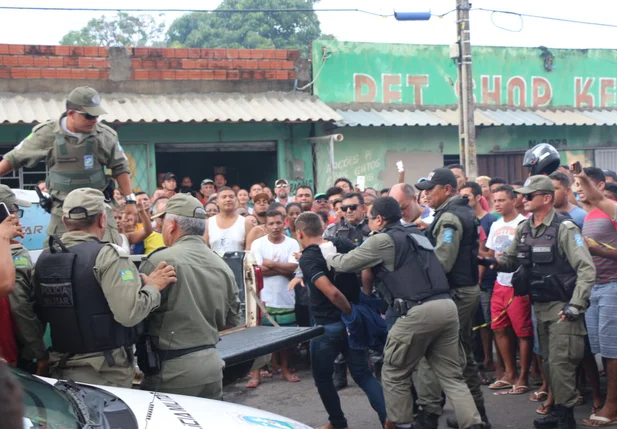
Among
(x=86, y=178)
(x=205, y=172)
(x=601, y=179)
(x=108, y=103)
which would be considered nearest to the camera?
(x=86, y=178)

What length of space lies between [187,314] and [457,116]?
12.8m

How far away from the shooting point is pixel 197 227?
4848 mm

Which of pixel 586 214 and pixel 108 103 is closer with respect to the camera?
pixel 586 214

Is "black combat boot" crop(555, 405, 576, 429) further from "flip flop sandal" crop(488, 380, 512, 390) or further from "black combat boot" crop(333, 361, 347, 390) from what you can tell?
"black combat boot" crop(333, 361, 347, 390)

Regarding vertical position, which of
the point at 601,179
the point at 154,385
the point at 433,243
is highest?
the point at 601,179

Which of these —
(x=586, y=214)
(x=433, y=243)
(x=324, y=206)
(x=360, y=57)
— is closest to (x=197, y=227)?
(x=433, y=243)

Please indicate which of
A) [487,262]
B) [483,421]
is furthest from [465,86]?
[483,421]

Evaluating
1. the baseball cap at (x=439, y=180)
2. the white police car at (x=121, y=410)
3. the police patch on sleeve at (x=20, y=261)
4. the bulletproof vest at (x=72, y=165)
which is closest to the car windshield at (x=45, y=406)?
the white police car at (x=121, y=410)

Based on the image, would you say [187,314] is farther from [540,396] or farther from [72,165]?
[540,396]

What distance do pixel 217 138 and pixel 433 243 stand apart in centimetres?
870

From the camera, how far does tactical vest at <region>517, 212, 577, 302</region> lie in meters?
6.41

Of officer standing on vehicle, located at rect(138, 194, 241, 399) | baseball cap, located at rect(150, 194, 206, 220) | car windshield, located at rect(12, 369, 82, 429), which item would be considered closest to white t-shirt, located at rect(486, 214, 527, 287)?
officer standing on vehicle, located at rect(138, 194, 241, 399)

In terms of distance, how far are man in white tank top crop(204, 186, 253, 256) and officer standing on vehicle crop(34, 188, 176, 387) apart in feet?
14.7

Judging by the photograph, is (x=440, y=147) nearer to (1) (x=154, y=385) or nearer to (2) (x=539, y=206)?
(2) (x=539, y=206)
